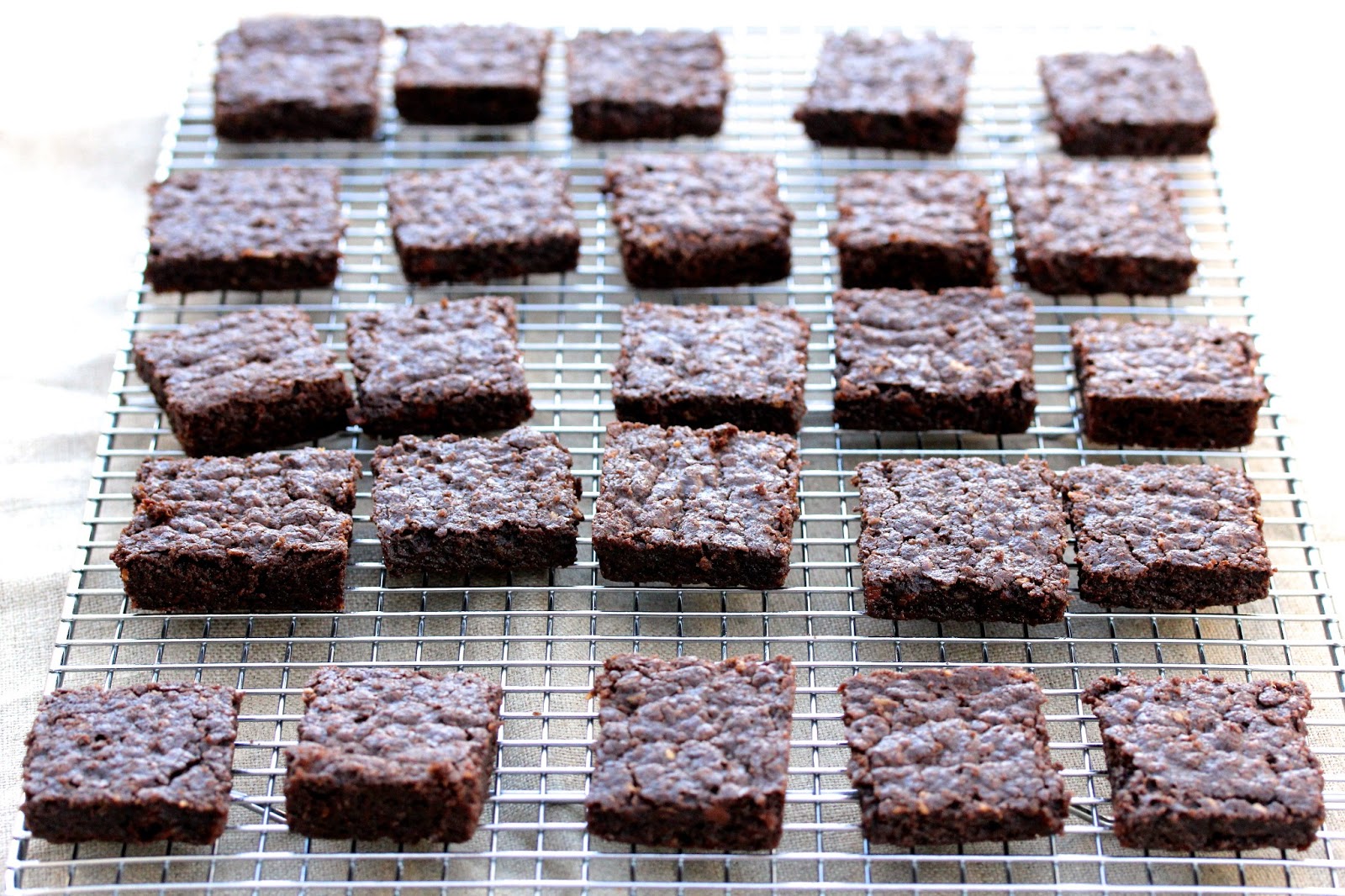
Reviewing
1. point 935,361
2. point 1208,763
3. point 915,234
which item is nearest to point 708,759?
point 1208,763

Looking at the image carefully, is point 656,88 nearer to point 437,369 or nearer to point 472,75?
point 472,75

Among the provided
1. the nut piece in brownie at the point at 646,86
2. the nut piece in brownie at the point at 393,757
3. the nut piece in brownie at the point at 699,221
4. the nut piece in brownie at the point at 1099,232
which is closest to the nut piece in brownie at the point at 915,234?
the nut piece in brownie at the point at 1099,232

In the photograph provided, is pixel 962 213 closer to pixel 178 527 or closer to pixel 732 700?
pixel 732 700

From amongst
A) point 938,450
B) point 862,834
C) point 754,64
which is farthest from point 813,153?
point 862,834

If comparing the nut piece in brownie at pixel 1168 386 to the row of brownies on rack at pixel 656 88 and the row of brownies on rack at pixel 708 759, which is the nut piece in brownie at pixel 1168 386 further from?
the row of brownies on rack at pixel 656 88

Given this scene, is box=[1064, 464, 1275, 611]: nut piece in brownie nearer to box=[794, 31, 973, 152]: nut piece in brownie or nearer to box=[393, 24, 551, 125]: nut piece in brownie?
box=[794, 31, 973, 152]: nut piece in brownie
